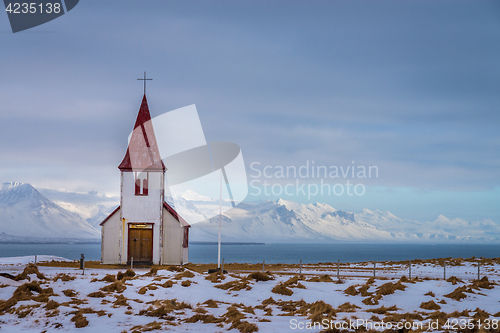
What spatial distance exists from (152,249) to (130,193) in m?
4.89

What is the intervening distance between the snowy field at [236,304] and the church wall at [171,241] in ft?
27.5

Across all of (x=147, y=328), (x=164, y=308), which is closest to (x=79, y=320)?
(x=147, y=328)

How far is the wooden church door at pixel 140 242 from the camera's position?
37406 millimetres

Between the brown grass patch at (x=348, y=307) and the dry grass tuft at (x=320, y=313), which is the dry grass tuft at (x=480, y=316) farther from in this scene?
the dry grass tuft at (x=320, y=313)

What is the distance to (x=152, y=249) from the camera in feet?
123

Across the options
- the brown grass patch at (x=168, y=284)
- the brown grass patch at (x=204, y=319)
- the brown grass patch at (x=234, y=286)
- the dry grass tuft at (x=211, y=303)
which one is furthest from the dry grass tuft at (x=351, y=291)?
the brown grass patch at (x=168, y=284)

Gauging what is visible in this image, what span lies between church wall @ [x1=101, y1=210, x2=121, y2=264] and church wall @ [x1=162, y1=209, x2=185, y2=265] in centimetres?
374

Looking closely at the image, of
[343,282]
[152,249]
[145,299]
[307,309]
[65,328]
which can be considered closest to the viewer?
[65,328]

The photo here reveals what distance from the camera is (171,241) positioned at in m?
38.3

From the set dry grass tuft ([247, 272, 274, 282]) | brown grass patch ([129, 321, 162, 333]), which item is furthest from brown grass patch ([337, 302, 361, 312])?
brown grass patch ([129, 321, 162, 333])

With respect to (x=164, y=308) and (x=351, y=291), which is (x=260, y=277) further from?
(x=164, y=308)

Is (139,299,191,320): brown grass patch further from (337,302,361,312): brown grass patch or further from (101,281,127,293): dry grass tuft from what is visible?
(337,302,361,312): brown grass patch

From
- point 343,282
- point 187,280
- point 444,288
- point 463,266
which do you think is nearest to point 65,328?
point 187,280

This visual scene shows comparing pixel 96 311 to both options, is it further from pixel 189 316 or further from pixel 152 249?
pixel 152 249
